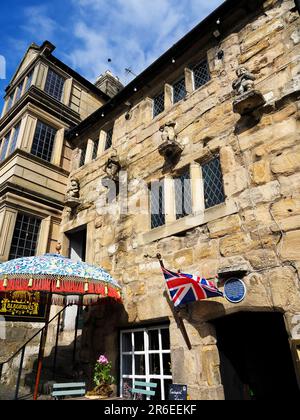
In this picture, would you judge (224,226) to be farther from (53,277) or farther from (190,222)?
(53,277)

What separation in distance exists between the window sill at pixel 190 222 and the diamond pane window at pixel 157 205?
0.27m

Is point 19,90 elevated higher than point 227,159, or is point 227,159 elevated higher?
point 19,90

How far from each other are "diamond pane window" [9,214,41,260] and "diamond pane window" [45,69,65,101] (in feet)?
Answer: 14.0

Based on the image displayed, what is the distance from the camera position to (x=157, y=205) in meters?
6.06

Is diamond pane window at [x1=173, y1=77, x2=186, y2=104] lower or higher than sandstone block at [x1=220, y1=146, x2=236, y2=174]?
higher

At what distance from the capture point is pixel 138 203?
249 inches

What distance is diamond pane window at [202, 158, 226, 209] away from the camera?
5023 mm

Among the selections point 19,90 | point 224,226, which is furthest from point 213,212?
point 19,90

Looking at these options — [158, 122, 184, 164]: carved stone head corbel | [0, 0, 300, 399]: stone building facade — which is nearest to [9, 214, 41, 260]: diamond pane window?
[0, 0, 300, 399]: stone building facade

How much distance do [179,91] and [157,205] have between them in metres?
2.78

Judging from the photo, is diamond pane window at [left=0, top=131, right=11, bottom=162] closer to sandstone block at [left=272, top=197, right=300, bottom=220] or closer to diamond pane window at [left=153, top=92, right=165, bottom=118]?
A: diamond pane window at [left=153, top=92, right=165, bottom=118]

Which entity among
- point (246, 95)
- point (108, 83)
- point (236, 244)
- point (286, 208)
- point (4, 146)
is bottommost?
point (236, 244)

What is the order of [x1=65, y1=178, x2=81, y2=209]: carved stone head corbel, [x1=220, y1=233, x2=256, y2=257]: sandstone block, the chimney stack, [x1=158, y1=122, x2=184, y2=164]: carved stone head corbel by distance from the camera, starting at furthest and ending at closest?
the chimney stack, [x1=65, y1=178, x2=81, y2=209]: carved stone head corbel, [x1=158, y1=122, x2=184, y2=164]: carved stone head corbel, [x1=220, y1=233, x2=256, y2=257]: sandstone block

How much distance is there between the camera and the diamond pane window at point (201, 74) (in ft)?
20.2
